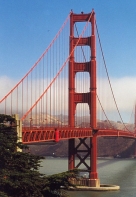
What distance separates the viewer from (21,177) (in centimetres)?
982

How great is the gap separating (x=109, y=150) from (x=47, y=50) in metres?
53.2

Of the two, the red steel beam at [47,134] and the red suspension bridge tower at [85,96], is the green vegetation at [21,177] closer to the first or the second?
the red steel beam at [47,134]

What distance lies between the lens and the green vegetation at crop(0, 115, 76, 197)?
9.71m

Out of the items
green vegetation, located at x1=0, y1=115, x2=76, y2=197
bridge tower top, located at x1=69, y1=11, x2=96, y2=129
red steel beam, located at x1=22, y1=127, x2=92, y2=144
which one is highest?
bridge tower top, located at x1=69, y1=11, x2=96, y2=129

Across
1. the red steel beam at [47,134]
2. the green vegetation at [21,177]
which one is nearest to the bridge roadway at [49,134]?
the red steel beam at [47,134]

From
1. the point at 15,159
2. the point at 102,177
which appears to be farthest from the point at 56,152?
the point at 15,159

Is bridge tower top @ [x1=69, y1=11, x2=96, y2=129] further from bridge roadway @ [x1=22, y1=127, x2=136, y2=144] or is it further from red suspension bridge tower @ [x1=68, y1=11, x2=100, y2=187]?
bridge roadway @ [x1=22, y1=127, x2=136, y2=144]

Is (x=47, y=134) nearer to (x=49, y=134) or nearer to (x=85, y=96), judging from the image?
(x=49, y=134)

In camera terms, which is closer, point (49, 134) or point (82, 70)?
point (49, 134)

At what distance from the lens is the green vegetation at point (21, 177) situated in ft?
Result: 31.9

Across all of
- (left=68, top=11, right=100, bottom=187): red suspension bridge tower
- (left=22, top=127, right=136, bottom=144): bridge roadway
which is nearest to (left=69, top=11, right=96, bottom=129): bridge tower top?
(left=68, top=11, right=100, bottom=187): red suspension bridge tower

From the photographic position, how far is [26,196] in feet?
32.5

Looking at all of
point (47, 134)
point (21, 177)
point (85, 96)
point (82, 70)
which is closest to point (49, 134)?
point (47, 134)

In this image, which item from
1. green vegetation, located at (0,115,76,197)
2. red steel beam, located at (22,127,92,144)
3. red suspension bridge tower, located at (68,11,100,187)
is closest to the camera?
green vegetation, located at (0,115,76,197)
